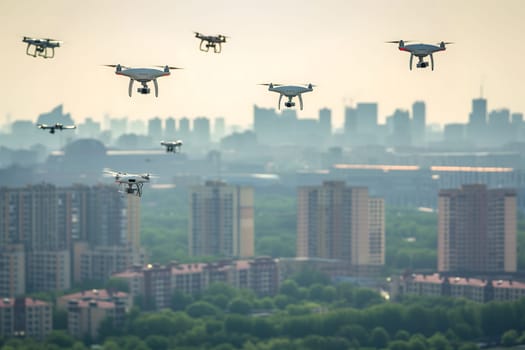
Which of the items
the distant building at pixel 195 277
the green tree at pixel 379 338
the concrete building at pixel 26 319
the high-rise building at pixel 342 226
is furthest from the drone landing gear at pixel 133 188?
the high-rise building at pixel 342 226

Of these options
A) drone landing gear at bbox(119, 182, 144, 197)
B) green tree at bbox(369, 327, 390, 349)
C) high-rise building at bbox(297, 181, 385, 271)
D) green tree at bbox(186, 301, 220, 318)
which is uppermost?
drone landing gear at bbox(119, 182, 144, 197)

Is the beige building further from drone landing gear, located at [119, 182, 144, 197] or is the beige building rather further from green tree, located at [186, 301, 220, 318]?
drone landing gear, located at [119, 182, 144, 197]

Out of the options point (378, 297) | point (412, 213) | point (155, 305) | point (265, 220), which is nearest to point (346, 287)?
point (378, 297)

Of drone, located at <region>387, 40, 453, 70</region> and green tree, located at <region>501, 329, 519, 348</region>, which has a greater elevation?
drone, located at <region>387, 40, 453, 70</region>

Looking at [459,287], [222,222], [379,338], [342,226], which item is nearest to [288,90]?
[379,338]

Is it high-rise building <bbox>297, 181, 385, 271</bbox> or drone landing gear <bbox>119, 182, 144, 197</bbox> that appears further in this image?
high-rise building <bbox>297, 181, 385, 271</bbox>

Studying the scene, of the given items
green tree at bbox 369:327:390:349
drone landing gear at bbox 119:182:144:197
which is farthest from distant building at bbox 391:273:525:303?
drone landing gear at bbox 119:182:144:197

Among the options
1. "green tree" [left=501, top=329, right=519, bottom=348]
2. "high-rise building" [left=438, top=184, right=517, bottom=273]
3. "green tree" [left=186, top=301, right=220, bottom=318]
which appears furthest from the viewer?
"high-rise building" [left=438, top=184, right=517, bottom=273]
